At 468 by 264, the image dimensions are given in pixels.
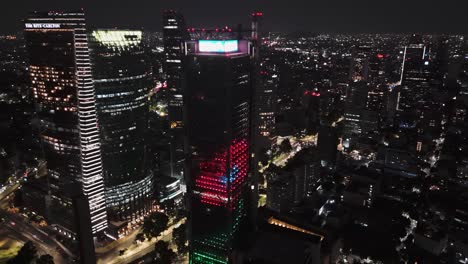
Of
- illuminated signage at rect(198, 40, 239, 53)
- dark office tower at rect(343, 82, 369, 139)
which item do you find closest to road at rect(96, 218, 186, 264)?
illuminated signage at rect(198, 40, 239, 53)

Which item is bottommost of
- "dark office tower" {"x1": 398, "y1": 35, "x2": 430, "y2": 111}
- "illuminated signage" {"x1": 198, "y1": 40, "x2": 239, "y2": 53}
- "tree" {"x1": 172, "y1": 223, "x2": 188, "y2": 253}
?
"tree" {"x1": 172, "y1": 223, "x2": 188, "y2": 253}

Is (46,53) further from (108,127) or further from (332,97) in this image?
(332,97)

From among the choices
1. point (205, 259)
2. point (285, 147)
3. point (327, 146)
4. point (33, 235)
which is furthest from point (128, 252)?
point (285, 147)

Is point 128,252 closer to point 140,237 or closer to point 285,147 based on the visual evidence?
point 140,237

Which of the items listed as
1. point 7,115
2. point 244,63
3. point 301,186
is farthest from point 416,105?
point 7,115

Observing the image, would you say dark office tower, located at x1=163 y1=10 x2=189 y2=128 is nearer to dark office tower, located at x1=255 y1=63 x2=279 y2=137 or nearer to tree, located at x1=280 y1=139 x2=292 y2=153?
dark office tower, located at x1=255 y1=63 x2=279 y2=137
